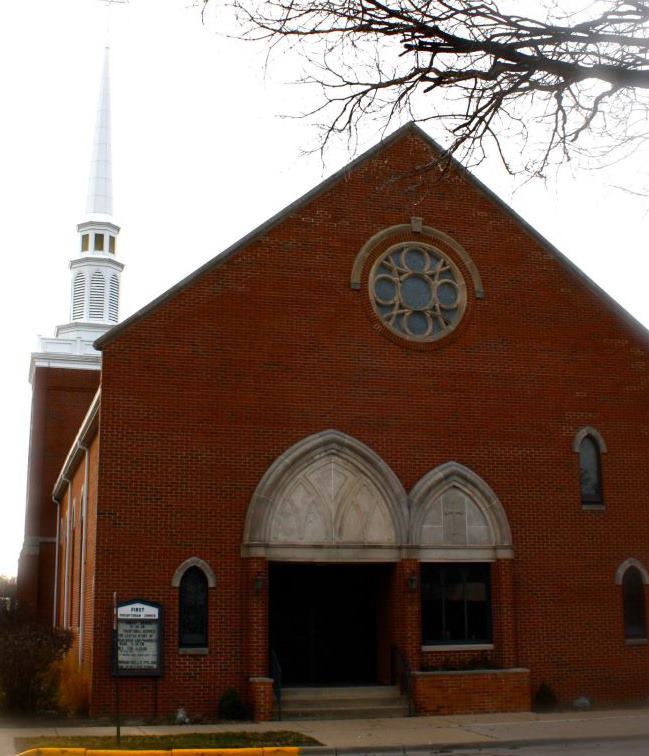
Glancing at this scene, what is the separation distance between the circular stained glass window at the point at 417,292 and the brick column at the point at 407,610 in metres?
4.82

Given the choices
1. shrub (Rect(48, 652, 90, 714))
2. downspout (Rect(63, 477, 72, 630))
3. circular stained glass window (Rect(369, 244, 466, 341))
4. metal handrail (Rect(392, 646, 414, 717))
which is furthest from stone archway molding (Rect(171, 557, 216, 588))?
downspout (Rect(63, 477, 72, 630))

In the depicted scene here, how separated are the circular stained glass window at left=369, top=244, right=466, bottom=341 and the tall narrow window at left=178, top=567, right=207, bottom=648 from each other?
653 cm

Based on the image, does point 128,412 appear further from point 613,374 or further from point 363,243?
point 613,374

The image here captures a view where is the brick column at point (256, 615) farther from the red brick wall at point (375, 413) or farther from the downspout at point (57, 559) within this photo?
the downspout at point (57, 559)

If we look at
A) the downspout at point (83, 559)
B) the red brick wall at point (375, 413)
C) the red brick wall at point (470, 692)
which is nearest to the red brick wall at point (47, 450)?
the downspout at point (83, 559)

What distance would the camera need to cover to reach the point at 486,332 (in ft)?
74.6

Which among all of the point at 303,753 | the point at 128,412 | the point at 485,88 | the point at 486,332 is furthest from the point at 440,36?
the point at 486,332

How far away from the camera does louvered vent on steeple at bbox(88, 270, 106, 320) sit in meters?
43.7

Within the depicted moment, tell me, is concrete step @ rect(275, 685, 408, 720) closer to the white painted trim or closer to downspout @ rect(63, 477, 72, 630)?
the white painted trim

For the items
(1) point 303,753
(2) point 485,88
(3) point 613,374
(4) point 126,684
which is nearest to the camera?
(2) point 485,88

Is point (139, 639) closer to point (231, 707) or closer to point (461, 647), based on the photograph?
point (231, 707)

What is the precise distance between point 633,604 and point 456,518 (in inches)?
176

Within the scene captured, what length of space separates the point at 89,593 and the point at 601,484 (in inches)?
432

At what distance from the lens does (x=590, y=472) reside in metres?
23.0
